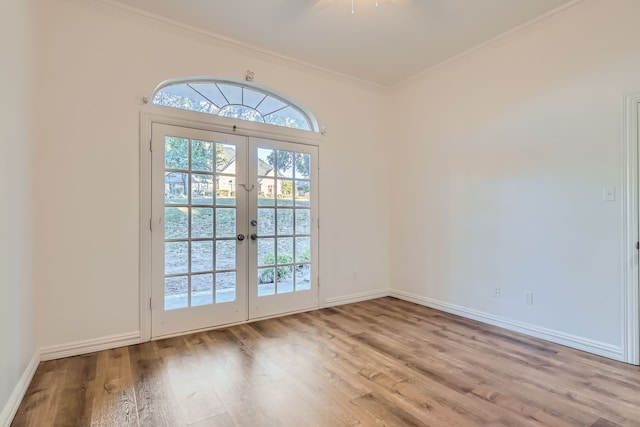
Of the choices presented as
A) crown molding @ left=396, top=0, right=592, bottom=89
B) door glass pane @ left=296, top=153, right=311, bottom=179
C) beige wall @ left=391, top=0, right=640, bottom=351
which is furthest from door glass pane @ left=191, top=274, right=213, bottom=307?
crown molding @ left=396, top=0, right=592, bottom=89

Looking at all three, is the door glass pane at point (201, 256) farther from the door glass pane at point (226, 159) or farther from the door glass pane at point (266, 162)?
the door glass pane at point (266, 162)

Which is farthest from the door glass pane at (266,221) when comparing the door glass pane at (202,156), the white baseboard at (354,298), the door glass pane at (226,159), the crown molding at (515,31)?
the crown molding at (515,31)

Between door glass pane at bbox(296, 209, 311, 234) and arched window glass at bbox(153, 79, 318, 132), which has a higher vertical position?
arched window glass at bbox(153, 79, 318, 132)

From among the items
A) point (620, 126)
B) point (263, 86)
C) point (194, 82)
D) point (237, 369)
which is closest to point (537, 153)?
point (620, 126)

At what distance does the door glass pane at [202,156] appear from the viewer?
321 centimetres

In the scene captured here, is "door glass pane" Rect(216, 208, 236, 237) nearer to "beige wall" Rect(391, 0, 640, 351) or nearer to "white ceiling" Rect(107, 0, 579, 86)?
"white ceiling" Rect(107, 0, 579, 86)

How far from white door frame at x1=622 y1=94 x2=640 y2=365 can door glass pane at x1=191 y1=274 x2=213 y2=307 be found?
12.0 ft

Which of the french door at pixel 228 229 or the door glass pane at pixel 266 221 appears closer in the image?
the french door at pixel 228 229

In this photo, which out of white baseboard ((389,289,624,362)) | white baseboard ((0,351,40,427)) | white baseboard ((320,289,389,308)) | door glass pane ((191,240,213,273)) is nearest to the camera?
white baseboard ((0,351,40,427))

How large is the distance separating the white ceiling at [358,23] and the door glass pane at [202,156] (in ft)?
3.73

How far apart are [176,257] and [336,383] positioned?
6.30ft

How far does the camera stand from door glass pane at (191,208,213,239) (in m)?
3.19

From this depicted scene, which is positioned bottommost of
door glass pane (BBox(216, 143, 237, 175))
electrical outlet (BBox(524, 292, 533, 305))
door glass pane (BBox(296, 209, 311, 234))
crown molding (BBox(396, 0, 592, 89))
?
electrical outlet (BBox(524, 292, 533, 305))

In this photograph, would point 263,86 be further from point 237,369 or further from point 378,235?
point 237,369
